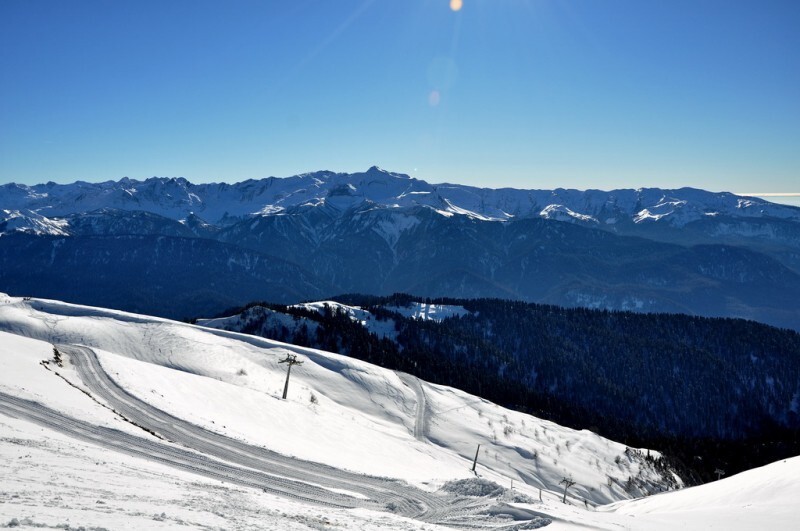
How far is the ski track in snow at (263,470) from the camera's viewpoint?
29.9 m

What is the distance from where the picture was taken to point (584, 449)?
3588 inches

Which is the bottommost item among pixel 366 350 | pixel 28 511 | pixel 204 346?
pixel 366 350

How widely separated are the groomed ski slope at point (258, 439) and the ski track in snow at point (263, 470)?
16 centimetres

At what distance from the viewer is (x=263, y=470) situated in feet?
112

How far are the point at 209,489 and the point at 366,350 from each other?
478ft

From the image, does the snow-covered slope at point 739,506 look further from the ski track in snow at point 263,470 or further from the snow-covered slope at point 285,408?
the ski track in snow at point 263,470

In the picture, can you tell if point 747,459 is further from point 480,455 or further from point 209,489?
point 209,489

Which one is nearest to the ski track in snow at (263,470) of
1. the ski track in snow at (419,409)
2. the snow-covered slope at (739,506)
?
the snow-covered slope at (739,506)

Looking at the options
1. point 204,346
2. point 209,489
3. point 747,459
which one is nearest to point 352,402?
point 204,346

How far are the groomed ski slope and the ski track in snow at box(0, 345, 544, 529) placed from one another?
156 millimetres

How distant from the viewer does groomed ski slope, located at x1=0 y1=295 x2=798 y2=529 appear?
25156mm

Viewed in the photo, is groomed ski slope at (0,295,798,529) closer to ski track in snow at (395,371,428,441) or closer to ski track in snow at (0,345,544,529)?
ski track in snow at (0,345,544,529)

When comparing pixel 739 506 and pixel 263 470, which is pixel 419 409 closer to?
pixel 263 470

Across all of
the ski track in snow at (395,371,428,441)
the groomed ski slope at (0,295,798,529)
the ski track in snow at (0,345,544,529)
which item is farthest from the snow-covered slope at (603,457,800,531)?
the ski track in snow at (395,371,428,441)
